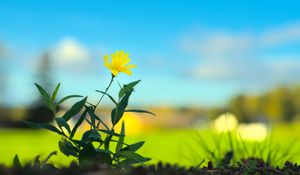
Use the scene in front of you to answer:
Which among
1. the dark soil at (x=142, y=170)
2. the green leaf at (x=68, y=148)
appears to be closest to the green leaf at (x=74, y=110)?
the green leaf at (x=68, y=148)

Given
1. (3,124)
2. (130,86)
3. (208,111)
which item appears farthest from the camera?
(208,111)

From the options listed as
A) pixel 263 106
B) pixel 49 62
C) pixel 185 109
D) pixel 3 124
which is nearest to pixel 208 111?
pixel 185 109

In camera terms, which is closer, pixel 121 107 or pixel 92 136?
pixel 92 136

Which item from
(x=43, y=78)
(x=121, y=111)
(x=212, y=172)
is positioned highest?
(x=43, y=78)

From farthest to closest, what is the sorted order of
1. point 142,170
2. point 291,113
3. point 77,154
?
point 291,113 < point 77,154 < point 142,170

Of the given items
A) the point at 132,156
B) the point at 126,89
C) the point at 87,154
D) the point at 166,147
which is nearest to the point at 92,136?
the point at 87,154

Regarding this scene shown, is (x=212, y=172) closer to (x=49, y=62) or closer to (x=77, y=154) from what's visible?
(x=77, y=154)

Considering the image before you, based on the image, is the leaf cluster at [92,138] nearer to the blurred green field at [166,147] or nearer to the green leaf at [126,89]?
the green leaf at [126,89]

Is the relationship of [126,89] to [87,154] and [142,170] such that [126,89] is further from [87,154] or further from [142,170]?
[142,170]
